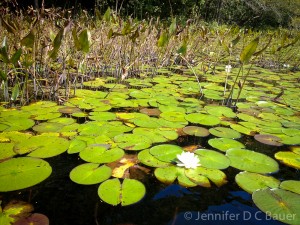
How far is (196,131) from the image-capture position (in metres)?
1.73

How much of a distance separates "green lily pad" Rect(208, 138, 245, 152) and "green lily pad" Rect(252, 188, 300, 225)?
42 cm

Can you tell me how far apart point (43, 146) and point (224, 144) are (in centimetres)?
112

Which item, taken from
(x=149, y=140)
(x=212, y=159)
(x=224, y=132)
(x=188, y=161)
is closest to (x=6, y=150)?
(x=149, y=140)

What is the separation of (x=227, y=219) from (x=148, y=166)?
475mm

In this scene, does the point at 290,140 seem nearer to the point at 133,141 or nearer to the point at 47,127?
the point at 133,141

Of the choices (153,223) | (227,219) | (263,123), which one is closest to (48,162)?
(153,223)

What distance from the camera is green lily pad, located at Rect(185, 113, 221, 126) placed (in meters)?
1.88

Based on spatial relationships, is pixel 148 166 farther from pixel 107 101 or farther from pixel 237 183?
pixel 107 101

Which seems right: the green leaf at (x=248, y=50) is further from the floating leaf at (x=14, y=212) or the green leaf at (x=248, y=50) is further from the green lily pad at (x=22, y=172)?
the floating leaf at (x=14, y=212)

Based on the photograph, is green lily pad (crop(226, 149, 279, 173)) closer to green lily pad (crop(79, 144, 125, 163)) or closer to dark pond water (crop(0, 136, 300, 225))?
dark pond water (crop(0, 136, 300, 225))

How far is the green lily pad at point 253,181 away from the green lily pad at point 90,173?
662mm

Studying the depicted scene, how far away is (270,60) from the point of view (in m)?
5.41

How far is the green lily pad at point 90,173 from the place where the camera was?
3.69 ft

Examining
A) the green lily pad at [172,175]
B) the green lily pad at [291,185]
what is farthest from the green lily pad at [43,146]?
the green lily pad at [291,185]
